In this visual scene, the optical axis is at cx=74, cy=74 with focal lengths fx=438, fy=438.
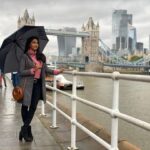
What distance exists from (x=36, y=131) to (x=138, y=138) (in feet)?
19.4

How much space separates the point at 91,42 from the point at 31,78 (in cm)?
13888

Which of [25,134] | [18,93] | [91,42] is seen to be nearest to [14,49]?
[18,93]

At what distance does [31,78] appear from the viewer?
6.29 meters

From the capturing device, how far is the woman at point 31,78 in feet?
20.6

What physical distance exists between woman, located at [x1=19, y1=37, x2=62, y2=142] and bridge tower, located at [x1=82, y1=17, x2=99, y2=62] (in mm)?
119514

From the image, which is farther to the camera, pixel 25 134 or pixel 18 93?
pixel 25 134

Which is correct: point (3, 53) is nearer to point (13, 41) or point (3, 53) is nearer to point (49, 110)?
point (13, 41)

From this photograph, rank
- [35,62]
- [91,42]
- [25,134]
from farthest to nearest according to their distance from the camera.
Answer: [91,42]
[25,134]
[35,62]

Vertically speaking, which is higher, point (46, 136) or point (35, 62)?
point (35, 62)

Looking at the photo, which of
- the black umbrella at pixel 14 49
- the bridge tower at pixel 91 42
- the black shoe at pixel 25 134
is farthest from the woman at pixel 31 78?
the bridge tower at pixel 91 42

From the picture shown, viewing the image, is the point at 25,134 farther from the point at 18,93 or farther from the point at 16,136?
the point at 18,93

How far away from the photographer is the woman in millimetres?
6266

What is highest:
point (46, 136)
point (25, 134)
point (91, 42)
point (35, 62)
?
point (91, 42)

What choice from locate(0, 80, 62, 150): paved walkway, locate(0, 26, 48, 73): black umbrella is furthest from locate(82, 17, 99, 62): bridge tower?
locate(0, 26, 48, 73): black umbrella
